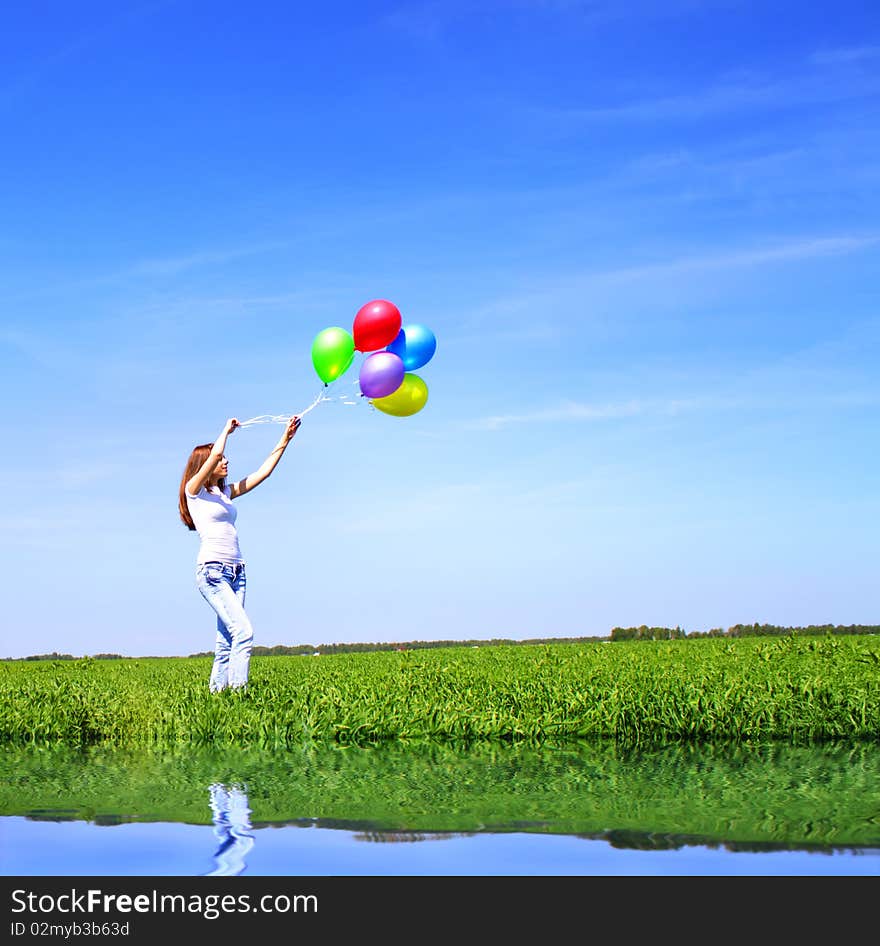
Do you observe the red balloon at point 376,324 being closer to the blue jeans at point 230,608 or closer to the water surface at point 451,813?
the blue jeans at point 230,608

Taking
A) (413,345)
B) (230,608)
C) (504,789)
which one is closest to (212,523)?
(230,608)

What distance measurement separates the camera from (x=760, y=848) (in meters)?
Result: 4.32

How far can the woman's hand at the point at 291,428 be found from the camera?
10820mm

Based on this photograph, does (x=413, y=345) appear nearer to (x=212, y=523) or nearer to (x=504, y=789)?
(x=212, y=523)

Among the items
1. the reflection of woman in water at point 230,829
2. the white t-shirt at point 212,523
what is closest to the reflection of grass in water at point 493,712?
the white t-shirt at point 212,523

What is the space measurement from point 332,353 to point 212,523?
2500 mm

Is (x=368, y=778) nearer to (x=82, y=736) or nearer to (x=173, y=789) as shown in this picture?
(x=173, y=789)

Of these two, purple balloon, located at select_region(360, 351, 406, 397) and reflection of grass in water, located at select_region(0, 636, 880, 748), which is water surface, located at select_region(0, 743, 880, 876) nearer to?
reflection of grass in water, located at select_region(0, 636, 880, 748)

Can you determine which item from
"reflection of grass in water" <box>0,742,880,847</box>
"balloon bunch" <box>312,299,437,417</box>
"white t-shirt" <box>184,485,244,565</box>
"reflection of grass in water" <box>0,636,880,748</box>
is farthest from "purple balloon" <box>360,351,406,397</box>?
"reflection of grass in water" <box>0,742,880,847</box>

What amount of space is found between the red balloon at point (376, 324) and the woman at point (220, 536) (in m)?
1.55

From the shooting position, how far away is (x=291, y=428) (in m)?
10.8
